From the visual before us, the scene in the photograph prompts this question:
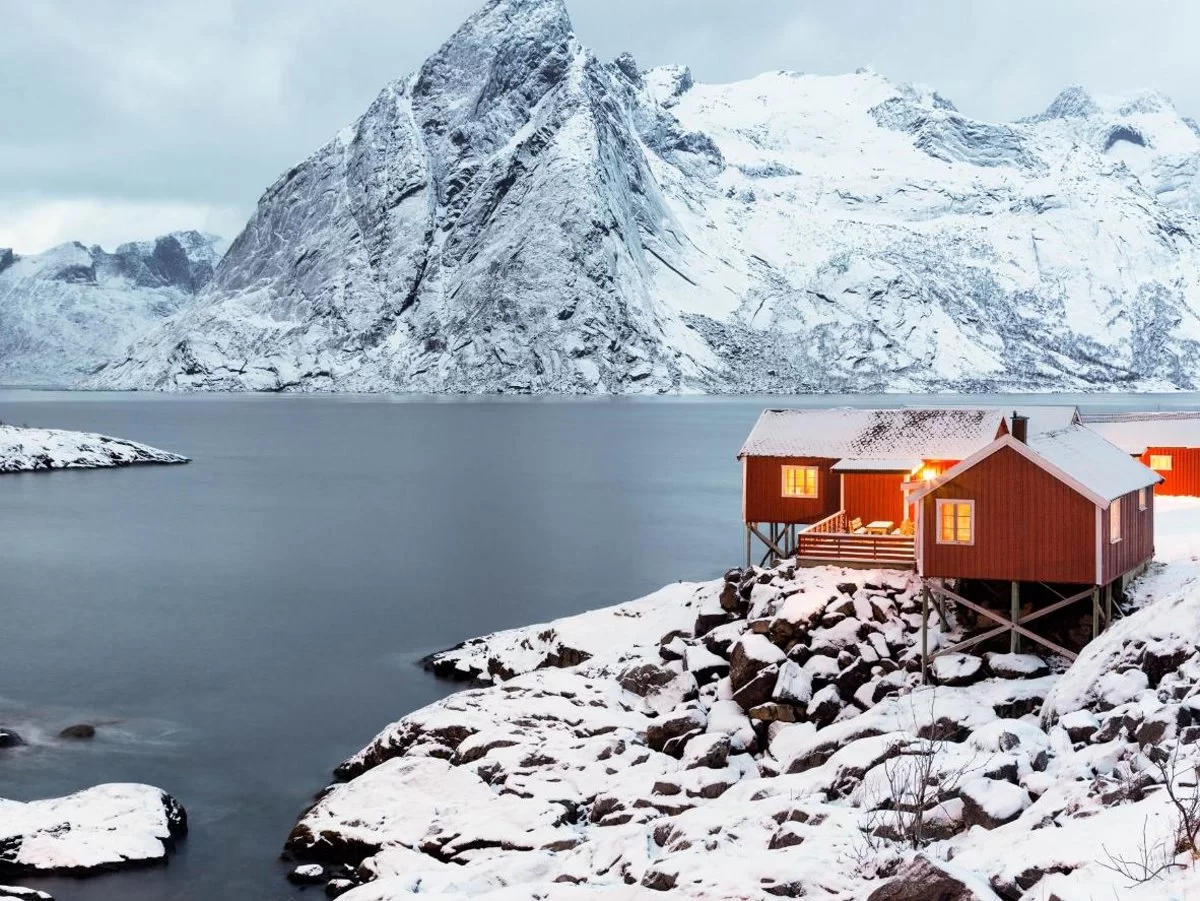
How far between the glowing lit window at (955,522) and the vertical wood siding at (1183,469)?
68.9ft

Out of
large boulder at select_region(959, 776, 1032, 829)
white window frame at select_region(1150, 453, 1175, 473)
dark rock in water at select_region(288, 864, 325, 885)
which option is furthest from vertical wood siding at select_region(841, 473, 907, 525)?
dark rock in water at select_region(288, 864, 325, 885)

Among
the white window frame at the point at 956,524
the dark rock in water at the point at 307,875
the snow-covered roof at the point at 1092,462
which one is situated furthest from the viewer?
the white window frame at the point at 956,524

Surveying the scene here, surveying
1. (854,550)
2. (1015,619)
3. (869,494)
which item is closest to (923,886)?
(1015,619)

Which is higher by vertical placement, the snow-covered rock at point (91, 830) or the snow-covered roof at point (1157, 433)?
the snow-covered roof at point (1157, 433)

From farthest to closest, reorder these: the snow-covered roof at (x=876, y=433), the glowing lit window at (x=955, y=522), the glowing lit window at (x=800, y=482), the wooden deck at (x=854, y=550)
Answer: the glowing lit window at (x=800, y=482) → the snow-covered roof at (x=876, y=433) → the wooden deck at (x=854, y=550) → the glowing lit window at (x=955, y=522)

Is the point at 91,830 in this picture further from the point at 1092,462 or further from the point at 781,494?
the point at 1092,462

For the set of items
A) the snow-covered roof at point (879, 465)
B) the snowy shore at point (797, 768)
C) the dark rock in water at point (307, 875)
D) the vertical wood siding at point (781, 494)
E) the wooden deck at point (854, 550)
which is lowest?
the dark rock in water at point (307, 875)

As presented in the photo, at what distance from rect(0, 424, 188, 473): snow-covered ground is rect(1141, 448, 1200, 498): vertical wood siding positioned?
108304 millimetres

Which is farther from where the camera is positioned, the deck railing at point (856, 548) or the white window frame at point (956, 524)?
the deck railing at point (856, 548)

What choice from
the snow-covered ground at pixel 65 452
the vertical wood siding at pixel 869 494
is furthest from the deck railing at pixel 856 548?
the snow-covered ground at pixel 65 452

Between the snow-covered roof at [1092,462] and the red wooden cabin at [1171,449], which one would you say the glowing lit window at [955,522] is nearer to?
the snow-covered roof at [1092,462]

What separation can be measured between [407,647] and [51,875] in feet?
73.6

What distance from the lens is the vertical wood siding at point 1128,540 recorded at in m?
29.1

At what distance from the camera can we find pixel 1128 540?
31109mm
